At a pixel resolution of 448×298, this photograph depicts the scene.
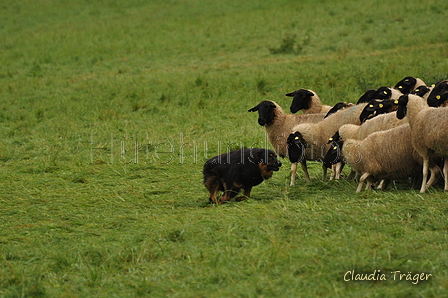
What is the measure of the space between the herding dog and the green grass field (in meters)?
0.31

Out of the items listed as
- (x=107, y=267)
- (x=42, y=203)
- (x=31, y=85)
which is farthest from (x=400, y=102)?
(x=31, y=85)

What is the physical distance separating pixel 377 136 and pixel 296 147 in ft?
5.21

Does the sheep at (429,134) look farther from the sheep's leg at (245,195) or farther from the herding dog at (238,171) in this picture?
the sheep's leg at (245,195)

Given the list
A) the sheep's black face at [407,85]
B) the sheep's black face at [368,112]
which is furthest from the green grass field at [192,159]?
the sheep's black face at [407,85]

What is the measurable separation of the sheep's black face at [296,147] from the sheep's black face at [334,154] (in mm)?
600

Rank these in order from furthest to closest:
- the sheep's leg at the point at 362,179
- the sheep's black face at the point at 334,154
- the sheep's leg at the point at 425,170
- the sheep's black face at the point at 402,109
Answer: the sheep's black face at the point at 334,154 → the sheep's black face at the point at 402,109 → the sheep's leg at the point at 362,179 → the sheep's leg at the point at 425,170

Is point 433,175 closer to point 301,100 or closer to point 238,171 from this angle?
point 238,171

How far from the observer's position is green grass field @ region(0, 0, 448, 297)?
5484mm

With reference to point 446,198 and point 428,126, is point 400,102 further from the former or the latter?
point 446,198

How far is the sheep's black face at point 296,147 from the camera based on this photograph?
376 inches

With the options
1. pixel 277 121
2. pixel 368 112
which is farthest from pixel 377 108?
pixel 277 121

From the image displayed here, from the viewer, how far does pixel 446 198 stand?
23.6ft

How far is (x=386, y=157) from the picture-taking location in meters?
8.05

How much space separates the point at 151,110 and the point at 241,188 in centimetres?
929
